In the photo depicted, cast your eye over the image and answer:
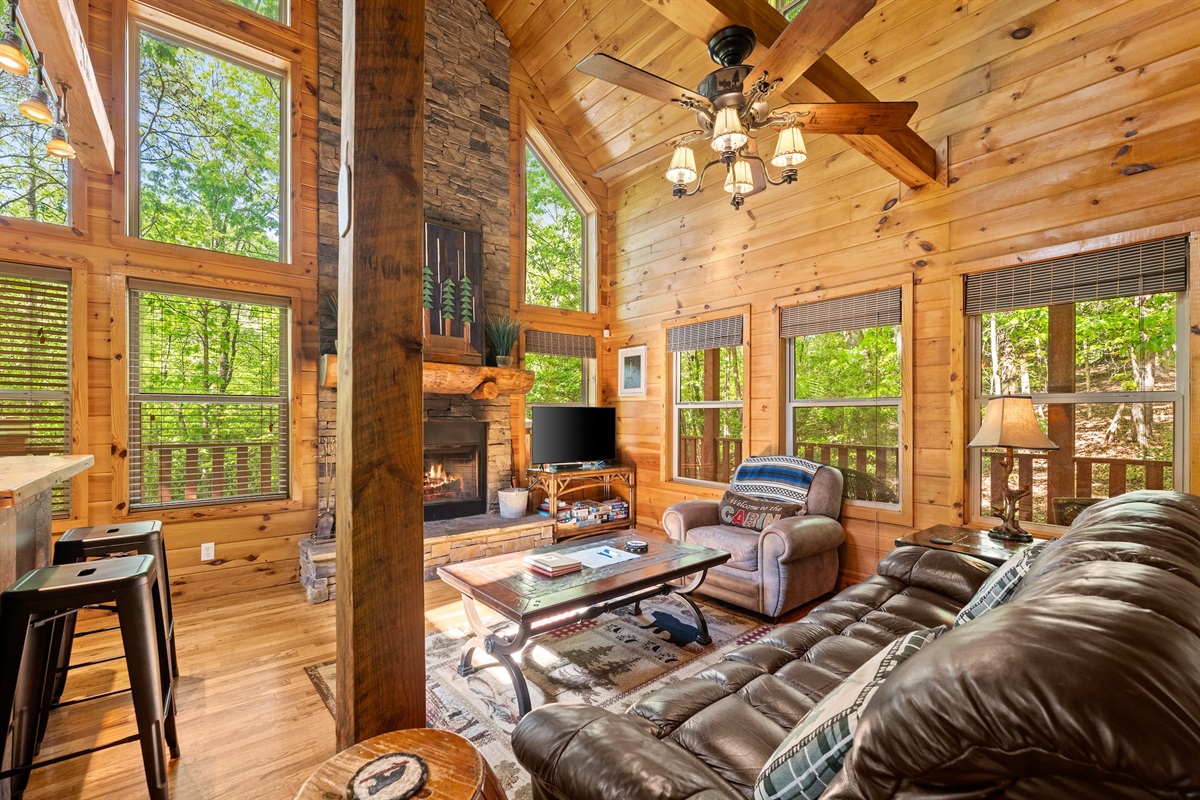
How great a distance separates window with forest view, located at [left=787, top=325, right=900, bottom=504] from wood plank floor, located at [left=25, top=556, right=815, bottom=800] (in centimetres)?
112

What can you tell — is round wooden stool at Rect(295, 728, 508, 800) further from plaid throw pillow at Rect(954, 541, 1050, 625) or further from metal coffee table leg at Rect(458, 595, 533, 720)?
plaid throw pillow at Rect(954, 541, 1050, 625)

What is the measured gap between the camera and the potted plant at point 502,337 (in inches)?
190

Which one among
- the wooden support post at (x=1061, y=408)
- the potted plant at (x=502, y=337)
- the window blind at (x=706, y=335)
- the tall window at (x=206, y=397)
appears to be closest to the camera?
the wooden support post at (x=1061, y=408)

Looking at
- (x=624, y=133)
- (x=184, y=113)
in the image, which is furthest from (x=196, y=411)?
(x=624, y=133)

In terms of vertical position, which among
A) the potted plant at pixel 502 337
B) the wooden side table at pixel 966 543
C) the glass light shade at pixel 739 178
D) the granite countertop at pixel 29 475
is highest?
the glass light shade at pixel 739 178

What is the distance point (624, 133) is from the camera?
17.5 ft

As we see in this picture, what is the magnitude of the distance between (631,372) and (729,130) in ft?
11.8

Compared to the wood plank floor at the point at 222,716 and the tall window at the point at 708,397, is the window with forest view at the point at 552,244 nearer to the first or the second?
the tall window at the point at 708,397

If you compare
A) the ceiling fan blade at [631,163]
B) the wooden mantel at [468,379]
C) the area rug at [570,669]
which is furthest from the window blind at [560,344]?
the area rug at [570,669]

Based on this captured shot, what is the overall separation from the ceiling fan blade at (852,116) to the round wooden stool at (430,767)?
249 cm

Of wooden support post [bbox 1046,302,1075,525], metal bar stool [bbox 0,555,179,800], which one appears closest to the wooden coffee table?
metal bar stool [bbox 0,555,179,800]

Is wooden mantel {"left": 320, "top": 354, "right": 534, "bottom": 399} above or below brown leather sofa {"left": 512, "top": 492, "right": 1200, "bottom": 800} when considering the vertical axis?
above

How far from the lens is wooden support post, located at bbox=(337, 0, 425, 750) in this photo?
106 cm

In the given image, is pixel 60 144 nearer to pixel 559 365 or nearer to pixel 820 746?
pixel 820 746
